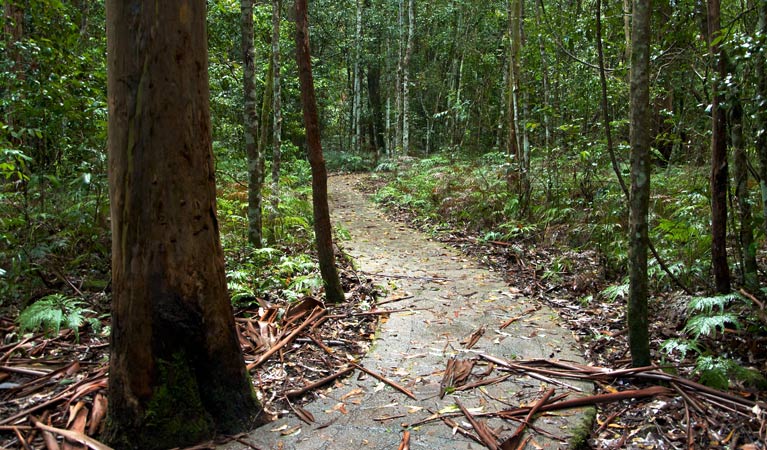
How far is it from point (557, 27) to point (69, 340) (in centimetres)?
1183

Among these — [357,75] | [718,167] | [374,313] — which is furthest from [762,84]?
[357,75]

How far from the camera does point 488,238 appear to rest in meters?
10.1

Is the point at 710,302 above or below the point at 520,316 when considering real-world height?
above

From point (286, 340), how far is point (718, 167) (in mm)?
4696

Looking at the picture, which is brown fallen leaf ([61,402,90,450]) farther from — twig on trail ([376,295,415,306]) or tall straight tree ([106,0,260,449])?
twig on trail ([376,295,415,306])

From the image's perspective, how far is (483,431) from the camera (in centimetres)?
370

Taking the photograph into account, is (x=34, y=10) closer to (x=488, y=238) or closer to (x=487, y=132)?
(x=488, y=238)

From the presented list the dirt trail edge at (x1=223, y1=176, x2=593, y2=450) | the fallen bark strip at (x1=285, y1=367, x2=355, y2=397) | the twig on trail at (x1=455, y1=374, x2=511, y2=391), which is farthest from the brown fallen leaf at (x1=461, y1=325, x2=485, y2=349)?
the fallen bark strip at (x1=285, y1=367, x2=355, y2=397)

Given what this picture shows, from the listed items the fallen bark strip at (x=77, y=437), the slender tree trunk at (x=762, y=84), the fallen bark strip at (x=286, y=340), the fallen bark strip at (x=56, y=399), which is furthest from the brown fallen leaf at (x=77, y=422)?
the slender tree trunk at (x=762, y=84)

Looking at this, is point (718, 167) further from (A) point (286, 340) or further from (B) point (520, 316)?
(A) point (286, 340)

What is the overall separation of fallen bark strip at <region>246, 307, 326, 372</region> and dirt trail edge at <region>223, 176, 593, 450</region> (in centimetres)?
71

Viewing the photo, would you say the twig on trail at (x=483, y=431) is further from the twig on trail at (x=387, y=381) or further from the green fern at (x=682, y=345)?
the green fern at (x=682, y=345)

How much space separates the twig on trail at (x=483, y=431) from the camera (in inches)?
140

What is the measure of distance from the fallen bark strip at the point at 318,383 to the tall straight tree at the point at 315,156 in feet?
6.06
